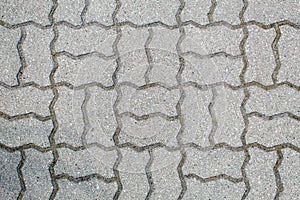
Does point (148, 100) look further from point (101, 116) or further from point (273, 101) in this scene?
point (273, 101)

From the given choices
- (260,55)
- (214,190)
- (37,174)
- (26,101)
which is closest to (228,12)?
(260,55)

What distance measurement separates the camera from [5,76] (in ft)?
9.99

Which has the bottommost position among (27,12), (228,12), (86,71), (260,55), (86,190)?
(86,190)

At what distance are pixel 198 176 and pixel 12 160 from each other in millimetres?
1113

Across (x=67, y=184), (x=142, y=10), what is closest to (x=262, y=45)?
(x=142, y=10)

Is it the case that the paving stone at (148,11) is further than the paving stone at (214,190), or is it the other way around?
the paving stone at (148,11)

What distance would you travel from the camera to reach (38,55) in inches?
120

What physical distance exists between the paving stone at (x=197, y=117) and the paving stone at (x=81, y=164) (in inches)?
18.8

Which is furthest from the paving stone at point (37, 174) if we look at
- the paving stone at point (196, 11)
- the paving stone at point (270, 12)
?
the paving stone at point (270, 12)

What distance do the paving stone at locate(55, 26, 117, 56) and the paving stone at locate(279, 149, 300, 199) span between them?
4.03 ft

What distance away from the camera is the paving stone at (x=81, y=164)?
3.00 meters

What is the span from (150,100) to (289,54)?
0.89 m

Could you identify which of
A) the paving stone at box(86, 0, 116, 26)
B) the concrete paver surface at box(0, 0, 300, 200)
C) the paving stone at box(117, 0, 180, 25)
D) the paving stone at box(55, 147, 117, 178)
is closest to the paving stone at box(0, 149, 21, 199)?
the concrete paver surface at box(0, 0, 300, 200)

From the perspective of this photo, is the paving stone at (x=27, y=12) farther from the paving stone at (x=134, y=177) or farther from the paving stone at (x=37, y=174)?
the paving stone at (x=134, y=177)
